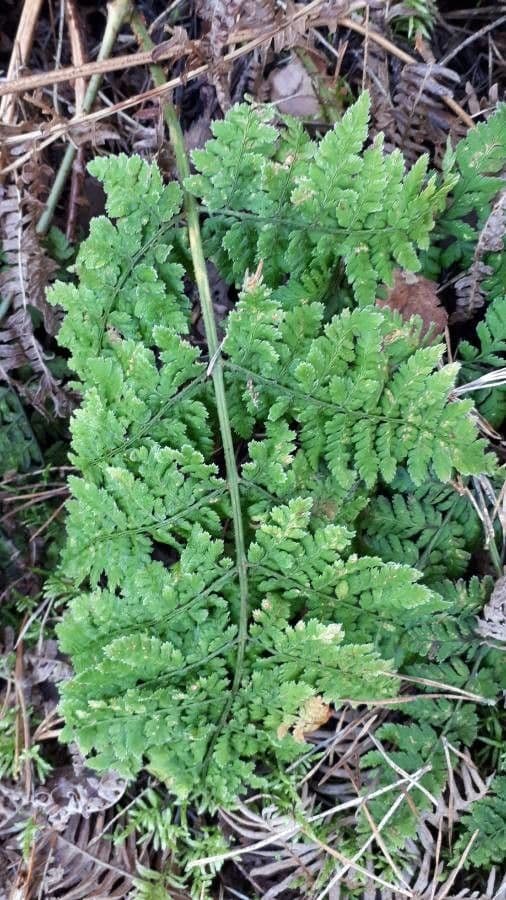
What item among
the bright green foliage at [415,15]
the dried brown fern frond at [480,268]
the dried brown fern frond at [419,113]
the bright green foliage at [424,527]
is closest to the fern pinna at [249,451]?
the bright green foliage at [424,527]

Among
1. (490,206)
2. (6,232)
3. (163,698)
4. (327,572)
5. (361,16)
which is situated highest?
(361,16)

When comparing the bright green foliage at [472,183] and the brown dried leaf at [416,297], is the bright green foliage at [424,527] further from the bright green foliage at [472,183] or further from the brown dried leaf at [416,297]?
the bright green foliage at [472,183]

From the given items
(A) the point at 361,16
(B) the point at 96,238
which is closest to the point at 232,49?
(A) the point at 361,16

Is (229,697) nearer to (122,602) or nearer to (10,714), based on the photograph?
(122,602)

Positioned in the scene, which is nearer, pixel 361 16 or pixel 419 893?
pixel 419 893

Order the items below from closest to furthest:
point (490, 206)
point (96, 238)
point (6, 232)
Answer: point (96, 238) < point (490, 206) < point (6, 232)

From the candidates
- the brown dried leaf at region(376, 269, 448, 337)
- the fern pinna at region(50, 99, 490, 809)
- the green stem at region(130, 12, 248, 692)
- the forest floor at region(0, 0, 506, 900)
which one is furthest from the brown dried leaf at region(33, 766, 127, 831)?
the brown dried leaf at region(376, 269, 448, 337)

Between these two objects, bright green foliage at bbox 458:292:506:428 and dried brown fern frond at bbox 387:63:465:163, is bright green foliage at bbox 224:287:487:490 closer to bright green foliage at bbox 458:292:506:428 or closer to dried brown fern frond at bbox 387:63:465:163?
bright green foliage at bbox 458:292:506:428
